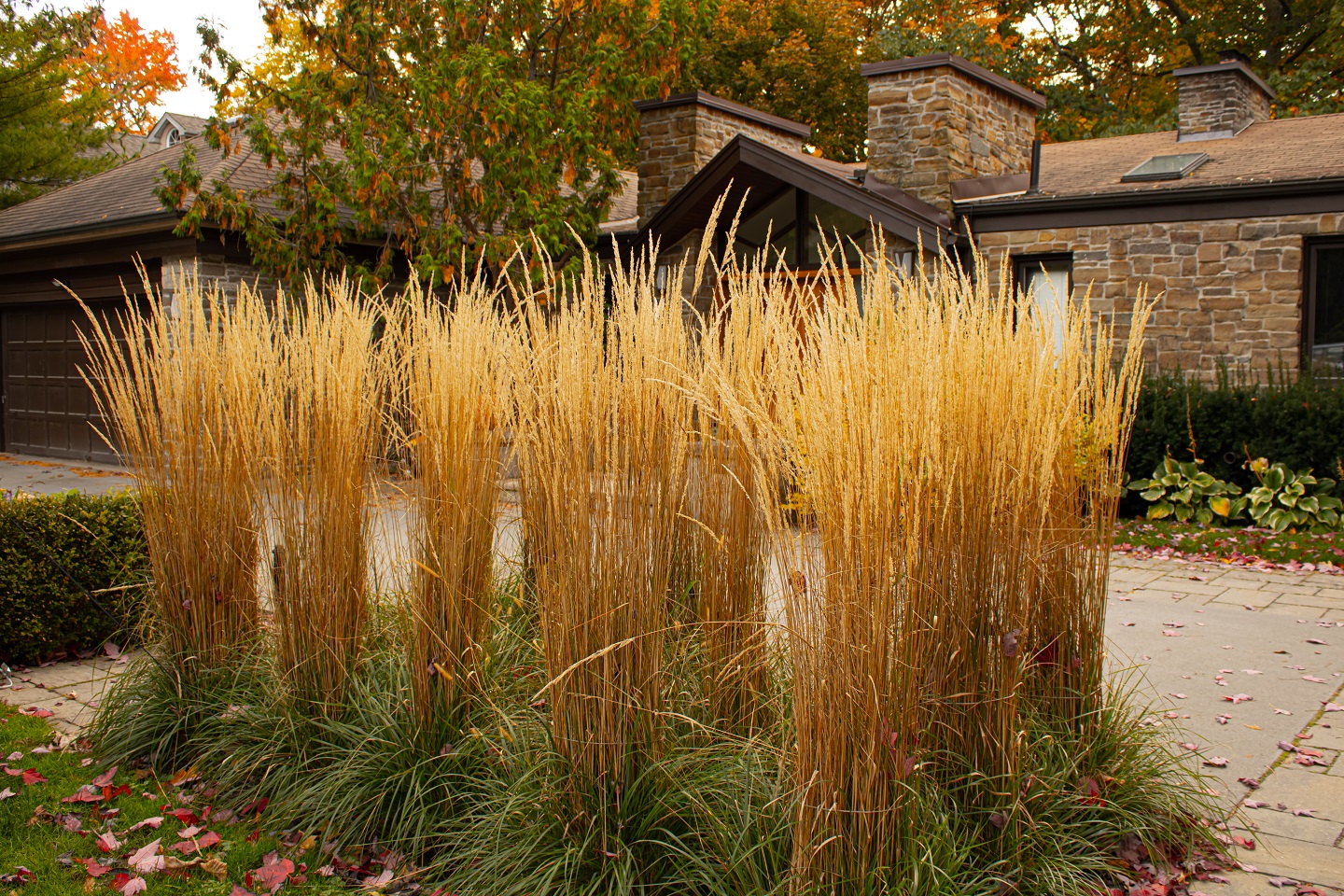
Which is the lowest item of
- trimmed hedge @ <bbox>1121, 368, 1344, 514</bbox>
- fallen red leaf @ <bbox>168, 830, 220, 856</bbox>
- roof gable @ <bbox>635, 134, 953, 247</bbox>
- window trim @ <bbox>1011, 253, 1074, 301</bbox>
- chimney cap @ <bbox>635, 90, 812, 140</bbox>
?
fallen red leaf @ <bbox>168, 830, 220, 856</bbox>

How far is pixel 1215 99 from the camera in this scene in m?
12.8

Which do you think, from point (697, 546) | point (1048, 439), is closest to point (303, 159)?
point (697, 546)

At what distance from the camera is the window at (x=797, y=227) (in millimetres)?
12102

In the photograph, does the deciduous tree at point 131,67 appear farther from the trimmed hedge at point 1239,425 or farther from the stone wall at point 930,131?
the trimmed hedge at point 1239,425

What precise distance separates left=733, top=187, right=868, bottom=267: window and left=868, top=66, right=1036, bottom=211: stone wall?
0.69 m

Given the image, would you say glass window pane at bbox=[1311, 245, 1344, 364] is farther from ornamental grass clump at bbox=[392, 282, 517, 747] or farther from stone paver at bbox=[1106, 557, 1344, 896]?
ornamental grass clump at bbox=[392, 282, 517, 747]

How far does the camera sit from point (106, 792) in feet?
11.5

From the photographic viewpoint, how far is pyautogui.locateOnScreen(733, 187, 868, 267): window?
12.1 meters

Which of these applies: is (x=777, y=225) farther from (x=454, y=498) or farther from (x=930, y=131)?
(x=454, y=498)

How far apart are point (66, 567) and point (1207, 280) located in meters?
10.4

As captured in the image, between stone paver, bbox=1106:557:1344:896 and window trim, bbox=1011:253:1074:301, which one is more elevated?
window trim, bbox=1011:253:1074:301

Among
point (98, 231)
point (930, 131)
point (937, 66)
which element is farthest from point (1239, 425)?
point (98, 231)

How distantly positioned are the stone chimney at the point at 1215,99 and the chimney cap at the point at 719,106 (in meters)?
4.95

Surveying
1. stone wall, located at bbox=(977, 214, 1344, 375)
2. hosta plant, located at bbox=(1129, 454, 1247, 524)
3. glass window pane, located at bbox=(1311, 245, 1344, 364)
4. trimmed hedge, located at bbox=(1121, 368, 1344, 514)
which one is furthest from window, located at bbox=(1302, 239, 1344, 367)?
hosta plant, located at bbox=(1129, 454, 1247, 524)
